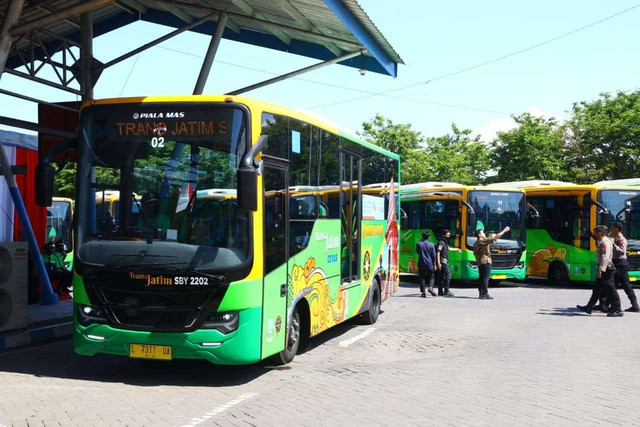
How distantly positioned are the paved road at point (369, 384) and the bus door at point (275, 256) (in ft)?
1.67

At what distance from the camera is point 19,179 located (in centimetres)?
1752

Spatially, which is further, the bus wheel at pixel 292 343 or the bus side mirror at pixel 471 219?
the bus side mirror at pixel 471 219

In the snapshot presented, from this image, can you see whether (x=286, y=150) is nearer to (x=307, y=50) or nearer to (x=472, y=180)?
(x=307, y=50)

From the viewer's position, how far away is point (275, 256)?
8891 millimetres

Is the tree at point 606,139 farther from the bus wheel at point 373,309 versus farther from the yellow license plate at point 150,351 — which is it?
the yellow license plate at point 150,351

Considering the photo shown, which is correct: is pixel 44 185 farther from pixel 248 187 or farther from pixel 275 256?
pixel 275 256

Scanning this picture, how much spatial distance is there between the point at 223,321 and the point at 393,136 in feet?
156

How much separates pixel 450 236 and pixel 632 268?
5.18m

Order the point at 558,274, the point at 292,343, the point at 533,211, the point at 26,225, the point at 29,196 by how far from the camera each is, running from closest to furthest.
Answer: the point at 292,343, the point at 26,225, the point at 29,196, the point at 558,274, the point at 533,211

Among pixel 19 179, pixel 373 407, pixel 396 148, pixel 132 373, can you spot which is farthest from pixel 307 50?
pixel 396 148

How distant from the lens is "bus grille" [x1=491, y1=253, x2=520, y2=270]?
2278 cm

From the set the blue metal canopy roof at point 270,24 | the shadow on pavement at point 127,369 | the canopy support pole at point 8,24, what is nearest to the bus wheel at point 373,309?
the shadow on pavement at point 127,369

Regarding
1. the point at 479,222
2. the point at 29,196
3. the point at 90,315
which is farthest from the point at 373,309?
the point at 479,222

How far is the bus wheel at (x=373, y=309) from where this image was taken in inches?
542
